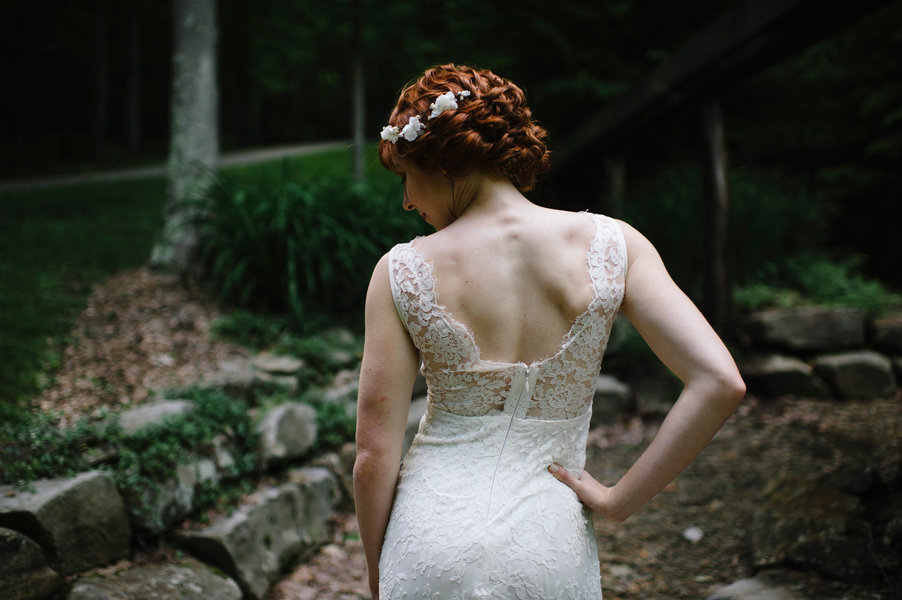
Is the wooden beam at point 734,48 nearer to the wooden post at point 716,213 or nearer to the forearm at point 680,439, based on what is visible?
the wooden post at point 716,213

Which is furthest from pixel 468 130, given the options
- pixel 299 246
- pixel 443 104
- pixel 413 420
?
pixel 299 246

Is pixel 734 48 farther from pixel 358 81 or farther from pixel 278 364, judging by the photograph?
pixel 358 81

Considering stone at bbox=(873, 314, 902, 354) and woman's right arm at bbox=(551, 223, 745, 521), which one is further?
stone at bbox=(873, 314, 902, 354)

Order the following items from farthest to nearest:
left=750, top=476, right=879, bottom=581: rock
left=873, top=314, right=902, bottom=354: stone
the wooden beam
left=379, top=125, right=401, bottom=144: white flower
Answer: left=873, top=314, right=902, bottom=354: stone < the wooden beam < left=750, top=476, right=879, bottom=581: rock < left=379, top=125, right=401, bottom=144: white flower

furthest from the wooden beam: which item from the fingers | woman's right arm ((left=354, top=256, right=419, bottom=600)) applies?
woman's right arm ((left=354, top=256, right=419, bottom=600))

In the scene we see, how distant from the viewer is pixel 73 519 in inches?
98.6

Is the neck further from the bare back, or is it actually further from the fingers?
the fingers

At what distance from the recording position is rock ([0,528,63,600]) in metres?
2.20

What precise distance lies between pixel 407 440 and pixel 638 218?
3882 mm

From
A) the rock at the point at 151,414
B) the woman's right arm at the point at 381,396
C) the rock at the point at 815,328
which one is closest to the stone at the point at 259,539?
the rock at the point at 151,414

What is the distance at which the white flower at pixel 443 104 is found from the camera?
1275 mm

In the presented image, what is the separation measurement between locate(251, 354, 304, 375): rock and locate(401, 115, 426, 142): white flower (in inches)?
125

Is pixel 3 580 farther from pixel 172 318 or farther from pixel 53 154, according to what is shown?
pixel 53 154

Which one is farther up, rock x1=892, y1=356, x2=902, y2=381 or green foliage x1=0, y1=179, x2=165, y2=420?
green foliage x1=0, y1=179, x2=165, y2=420
